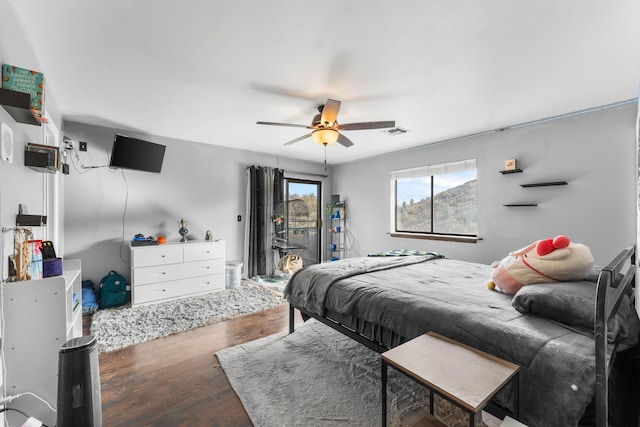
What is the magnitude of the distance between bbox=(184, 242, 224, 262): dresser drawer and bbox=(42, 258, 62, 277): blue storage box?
2.12m

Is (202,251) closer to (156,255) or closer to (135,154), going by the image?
(156,255)

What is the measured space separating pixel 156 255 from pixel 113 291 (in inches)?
26.3

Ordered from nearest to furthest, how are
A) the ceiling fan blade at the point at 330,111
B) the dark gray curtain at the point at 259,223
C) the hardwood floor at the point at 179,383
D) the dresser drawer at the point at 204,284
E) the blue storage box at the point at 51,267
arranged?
the hardwood floor at the point at 179,383 → the blue storage box at the point at 51,267 → the ceiling fan blade at the point at 330,111 → the dresser drawer at the point at 204,284 → the dark gray curtain at the point at 259,223

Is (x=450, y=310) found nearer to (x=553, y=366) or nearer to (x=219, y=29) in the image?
(x=553, y=366)

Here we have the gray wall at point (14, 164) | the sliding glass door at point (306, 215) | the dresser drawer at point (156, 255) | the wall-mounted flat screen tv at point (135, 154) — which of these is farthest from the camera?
the sliding glass door at point (306, 215)

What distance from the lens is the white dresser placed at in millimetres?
3502

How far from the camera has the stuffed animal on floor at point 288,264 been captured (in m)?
5.06

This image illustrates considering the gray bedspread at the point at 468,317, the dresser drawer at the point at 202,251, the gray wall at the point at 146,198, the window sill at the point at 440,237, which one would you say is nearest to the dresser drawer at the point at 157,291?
the dresser drawer at the point at 202,251

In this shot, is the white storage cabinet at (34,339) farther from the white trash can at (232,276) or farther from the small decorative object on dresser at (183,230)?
the white trash can at (232,276)

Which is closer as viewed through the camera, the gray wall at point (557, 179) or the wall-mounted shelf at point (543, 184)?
the gray wall at point (557, 179)

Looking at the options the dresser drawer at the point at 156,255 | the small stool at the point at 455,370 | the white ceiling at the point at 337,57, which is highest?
the white ceiling at the point at 337,57

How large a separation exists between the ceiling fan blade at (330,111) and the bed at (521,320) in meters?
1.44

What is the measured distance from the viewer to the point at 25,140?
5.62 feet

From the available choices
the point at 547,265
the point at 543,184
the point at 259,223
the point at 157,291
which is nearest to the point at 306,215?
the point at 259,223
